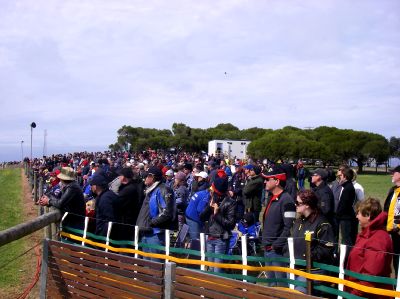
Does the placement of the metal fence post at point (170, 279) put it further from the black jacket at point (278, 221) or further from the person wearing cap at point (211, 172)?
the person wearing cap at point (211, 172)

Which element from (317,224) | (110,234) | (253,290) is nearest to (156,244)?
(110,234)

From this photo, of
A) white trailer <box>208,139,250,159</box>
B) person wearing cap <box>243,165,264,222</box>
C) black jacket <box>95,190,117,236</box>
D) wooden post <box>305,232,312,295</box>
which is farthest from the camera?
white trailer <box>208,139,250,159</box>

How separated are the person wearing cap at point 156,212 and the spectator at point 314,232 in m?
2.03

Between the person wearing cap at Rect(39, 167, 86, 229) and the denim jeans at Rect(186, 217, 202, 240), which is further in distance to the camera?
the denim jeans at Rect(186, 217, 202, 240)

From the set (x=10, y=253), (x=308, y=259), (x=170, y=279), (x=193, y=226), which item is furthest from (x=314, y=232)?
(x=10, y=253)

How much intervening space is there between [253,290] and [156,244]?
3003 millimetres

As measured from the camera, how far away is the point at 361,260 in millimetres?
4613

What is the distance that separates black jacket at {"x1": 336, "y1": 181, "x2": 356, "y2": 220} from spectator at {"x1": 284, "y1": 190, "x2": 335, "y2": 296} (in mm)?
3182

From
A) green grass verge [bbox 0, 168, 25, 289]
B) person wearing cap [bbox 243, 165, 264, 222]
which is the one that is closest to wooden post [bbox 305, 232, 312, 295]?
green grass verge [bbox 0, 168, 25, 289]

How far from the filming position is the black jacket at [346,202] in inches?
332

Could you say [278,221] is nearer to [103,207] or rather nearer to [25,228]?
[103,207]

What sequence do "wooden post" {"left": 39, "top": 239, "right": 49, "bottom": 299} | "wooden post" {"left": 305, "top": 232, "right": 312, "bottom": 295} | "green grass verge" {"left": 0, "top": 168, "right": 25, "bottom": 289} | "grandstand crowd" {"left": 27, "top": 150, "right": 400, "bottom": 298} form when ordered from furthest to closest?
1. "green grass verge" {"left": 0, "top": 168, "right": 25, "bottom": 289}
2. "wooden post" {"left": 39, "top": 239, "right": 49, "bottom": 299}
3. "grandstand crowd" {"left": 27, "top": 150, "right": 400, "bottom": 298}
4. "wooden post" {"left": 305, "top": 232, "right": 312, "bottom": 295}

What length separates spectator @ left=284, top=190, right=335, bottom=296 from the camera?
16.3 ft

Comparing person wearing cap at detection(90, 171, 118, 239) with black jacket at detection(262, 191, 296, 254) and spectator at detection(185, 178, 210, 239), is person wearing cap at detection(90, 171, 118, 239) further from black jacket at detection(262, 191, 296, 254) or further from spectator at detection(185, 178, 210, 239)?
black jacket at detection(262, 191, 296, 254)
